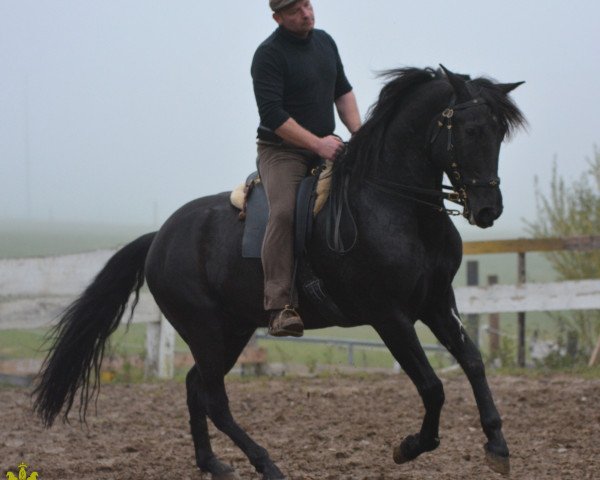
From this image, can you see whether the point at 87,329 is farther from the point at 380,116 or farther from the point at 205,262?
the point at 380,116

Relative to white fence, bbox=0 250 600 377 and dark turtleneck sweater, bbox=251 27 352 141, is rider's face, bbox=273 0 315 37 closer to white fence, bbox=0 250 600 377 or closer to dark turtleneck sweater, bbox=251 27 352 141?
dark turtleneck sweater, bbox=251 27 352 141

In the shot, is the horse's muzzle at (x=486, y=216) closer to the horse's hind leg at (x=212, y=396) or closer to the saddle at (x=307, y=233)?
the saddle at (x=307, y=233)

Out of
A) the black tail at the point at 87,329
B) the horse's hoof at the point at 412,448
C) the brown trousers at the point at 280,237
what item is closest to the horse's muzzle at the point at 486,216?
the brown trousers at the point at 280,237

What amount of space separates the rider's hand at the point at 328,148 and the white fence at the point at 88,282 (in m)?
5.69

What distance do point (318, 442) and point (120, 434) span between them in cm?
168

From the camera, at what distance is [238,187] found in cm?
619

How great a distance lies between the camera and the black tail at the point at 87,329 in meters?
6.71

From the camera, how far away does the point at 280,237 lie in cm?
555

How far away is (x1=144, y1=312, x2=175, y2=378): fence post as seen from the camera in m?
11.0

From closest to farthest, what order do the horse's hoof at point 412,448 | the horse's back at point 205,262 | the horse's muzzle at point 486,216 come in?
the horse's muzzle at point 486,216
the horse's hoof at point 412,448
the horse's back at point 205,262

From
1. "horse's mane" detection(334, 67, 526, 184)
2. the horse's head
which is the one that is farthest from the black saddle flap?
the horse's head

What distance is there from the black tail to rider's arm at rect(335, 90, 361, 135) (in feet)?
5.68

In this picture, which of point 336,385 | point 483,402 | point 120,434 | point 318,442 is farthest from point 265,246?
A: point 336,385

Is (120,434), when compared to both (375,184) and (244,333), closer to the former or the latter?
(244,333)
